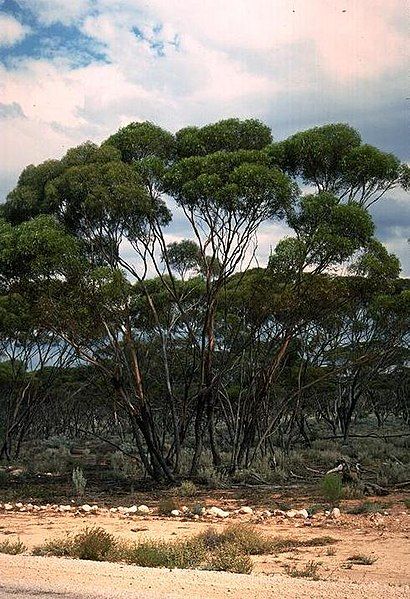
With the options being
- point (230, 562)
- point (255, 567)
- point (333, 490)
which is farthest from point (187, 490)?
point (230, 562)

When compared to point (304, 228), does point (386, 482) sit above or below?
below

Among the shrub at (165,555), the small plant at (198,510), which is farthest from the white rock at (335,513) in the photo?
the shrub at (165,555)

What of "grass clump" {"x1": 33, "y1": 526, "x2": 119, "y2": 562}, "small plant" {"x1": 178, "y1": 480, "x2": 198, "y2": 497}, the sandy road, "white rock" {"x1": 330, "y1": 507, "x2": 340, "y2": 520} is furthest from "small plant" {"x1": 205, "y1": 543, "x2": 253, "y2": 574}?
"small plant" {"x1": 178, "y1": 480, "x2": 198, "y2": 497}

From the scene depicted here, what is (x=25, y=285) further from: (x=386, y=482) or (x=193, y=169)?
(x=386, y=482)

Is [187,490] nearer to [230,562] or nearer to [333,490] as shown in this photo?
[333,490]

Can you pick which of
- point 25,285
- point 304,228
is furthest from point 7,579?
point 304,228

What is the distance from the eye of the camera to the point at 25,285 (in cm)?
1938

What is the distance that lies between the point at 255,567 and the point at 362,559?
1.51 m

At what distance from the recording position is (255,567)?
9.34m

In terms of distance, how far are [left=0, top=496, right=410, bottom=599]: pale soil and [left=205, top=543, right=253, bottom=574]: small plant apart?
0.20 metres

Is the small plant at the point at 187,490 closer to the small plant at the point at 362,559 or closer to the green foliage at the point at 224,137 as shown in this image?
the small plant at the point at 362,559

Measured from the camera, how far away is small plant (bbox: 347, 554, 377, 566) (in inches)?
376

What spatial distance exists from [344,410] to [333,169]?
21.1m

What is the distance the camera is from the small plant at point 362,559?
9.55m
